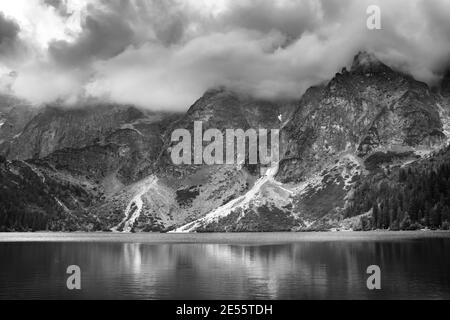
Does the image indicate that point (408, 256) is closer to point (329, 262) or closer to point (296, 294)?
point (329, 262)

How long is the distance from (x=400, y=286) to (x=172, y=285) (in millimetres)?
38024

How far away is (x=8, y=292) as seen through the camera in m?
95.8

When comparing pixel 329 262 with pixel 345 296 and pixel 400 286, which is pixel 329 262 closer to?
pixel 400 286

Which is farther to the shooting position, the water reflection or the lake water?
the water reflection

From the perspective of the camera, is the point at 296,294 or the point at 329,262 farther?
the point at 329,262

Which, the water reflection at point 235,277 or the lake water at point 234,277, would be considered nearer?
the lake water at point 234,277
